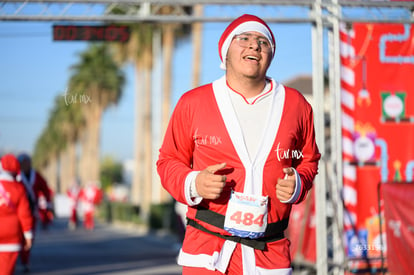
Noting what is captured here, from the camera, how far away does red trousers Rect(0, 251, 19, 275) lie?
8211 millimetres

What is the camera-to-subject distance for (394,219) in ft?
27.1

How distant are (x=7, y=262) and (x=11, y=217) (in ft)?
1.72

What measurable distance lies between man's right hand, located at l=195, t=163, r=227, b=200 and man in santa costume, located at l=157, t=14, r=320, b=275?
1.2 inches

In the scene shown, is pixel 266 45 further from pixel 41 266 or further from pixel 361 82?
pixel 41 266

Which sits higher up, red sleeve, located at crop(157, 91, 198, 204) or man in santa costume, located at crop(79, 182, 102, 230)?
red sleeve, located at crop(157, 91, 198, 204)

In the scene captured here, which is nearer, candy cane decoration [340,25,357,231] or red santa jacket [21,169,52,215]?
candy cane decoration [340,25,357,231]

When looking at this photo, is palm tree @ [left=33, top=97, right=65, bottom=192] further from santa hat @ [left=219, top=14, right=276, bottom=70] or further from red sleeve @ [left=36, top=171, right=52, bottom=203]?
santa hat @ [left=219, top=14, right=276, bottom=70]

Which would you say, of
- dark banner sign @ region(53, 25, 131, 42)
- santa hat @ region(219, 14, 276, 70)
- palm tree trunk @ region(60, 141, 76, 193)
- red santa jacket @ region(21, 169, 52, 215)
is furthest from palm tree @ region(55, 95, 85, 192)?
santa hat @ region(219, 14, 276, 70)

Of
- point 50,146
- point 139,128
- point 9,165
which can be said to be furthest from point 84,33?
point 50,146

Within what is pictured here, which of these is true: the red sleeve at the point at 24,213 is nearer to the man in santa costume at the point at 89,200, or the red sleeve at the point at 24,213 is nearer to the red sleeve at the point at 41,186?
the red sleeve at the point at 41,186

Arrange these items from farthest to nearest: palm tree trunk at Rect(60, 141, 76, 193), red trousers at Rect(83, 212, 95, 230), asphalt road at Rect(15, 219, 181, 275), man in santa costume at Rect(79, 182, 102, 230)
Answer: palm tree trunk at Rect(60, 141, 76, 193) < red trousers at Rect(83, 212, 95, 230) < man in santa costume at Rect(79, 182, 102, 230) < asphalt road at Rect(15, 219, 181, 275)

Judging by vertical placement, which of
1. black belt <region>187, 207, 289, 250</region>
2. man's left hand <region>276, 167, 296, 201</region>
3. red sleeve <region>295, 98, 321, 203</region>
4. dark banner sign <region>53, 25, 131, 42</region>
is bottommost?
black belt <region>187, 207, 289, 250</region>

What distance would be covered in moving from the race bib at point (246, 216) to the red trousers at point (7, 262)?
17.1ft

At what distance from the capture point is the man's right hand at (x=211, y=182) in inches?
133
